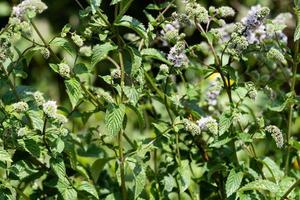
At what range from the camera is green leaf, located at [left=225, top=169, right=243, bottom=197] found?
2.05 metres

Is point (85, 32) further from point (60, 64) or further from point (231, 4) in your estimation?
point (231, 4)

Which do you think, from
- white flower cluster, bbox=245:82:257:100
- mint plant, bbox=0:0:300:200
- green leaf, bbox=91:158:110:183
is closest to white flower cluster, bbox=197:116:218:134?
mint plant, bbox=0:0:300:200

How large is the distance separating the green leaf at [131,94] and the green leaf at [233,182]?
1.26 ft

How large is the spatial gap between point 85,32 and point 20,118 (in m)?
0.35

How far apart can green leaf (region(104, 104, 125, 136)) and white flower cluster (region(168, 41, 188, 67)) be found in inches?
8.2

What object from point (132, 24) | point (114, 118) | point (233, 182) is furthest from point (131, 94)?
point (233, 182)

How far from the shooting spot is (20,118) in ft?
7.14

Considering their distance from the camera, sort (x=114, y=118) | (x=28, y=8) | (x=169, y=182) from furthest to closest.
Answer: (x=169, y=182)
(x=114, y=118)
(x=28, y=8)

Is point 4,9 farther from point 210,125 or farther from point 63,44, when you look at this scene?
point 210,125

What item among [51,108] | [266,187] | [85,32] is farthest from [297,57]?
[51,108]

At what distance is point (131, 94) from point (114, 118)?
9 centimetres

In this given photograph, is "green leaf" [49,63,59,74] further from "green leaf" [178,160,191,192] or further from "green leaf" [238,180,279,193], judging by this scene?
"green leaf" [238,180,279,193]

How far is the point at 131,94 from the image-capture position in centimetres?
198

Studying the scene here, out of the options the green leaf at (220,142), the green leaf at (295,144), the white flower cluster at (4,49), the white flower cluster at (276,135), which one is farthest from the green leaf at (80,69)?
the green leaf at (295,144)
